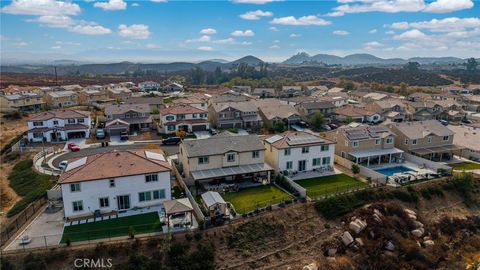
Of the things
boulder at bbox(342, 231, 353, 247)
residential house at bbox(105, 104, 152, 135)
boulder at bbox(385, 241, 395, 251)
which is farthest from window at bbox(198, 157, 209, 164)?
residential house at bbox(105, 104, 152, 135)

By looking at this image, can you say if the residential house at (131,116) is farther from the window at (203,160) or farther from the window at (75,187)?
the window at (75,187)

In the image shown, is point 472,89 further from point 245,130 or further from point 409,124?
point 245,130

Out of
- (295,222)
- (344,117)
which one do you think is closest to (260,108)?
(344,117)

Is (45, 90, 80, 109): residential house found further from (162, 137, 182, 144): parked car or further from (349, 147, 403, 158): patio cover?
(349, 147, 403, 158): patio cover

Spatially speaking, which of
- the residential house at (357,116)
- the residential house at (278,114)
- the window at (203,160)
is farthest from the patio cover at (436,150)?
the window at (203,160)

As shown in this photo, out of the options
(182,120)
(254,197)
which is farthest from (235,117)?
(254,197)

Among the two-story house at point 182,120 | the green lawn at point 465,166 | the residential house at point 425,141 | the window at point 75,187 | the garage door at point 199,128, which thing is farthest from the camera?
the garage door at point 199,128

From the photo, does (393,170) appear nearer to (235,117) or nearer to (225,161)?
(225,161)

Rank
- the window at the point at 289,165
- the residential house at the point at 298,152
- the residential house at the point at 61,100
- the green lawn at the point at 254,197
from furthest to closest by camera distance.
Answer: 1. the residential house at the point at 61,100
2. the window at the point at 289,165
3. the residential house at the point at 298,152
4. the green lawn at the point at 254,197
